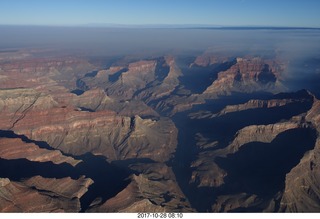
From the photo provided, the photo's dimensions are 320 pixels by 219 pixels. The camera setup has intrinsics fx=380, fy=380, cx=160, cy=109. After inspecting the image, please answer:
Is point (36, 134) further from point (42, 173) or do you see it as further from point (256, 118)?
point (256, 118)

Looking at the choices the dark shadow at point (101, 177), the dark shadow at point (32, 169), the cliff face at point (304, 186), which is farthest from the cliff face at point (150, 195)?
the cliff face at point (304, 186)

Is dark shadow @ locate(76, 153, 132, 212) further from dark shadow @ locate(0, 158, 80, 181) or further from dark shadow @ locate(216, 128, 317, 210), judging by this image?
dark shadow @ locate(216, 128, 317, 210)

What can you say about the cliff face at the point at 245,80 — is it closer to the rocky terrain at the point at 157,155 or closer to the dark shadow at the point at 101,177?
the rocky terrain at the point at 157,155

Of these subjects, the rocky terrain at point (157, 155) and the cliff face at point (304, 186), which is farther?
the cliff face at point (304, 186)

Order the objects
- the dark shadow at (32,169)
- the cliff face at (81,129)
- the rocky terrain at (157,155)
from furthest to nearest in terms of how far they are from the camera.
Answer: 1. the cliff face at (81,129)
2. the dark shadow at (32,169)
3. the rocky terrain at (157,155)

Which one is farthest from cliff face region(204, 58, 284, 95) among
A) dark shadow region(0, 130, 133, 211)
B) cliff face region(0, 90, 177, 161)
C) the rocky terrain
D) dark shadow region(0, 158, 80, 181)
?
dark shadow region(0, 158, 80, 181)

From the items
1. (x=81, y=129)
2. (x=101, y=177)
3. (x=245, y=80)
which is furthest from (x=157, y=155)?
(x=245, y=80)

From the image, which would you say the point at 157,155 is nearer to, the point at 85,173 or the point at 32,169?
the point at 85,173

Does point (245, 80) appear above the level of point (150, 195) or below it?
above
